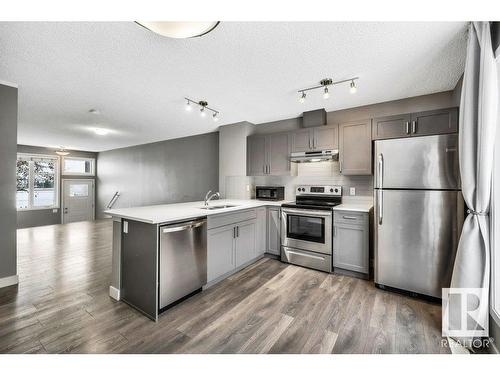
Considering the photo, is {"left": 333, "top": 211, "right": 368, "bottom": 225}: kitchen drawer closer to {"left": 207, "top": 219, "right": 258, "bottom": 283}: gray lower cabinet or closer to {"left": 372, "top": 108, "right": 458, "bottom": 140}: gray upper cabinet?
{"left": 372, "top": 108, "right": 458, "bottom": 140}: gray upper cabinet

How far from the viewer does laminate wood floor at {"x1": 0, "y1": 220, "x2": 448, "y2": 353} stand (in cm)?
169

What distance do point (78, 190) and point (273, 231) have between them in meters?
8.19

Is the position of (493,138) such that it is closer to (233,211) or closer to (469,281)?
(469,281)

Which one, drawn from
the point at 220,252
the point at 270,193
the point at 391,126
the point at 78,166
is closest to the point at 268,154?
the point at 270,193

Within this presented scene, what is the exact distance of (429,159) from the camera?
7.56 ft

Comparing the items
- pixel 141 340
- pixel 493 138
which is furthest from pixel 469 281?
pixel 141 340

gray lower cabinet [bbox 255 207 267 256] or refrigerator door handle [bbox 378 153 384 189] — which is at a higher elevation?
refrigerator door handle [bbox 378 153 384 189]

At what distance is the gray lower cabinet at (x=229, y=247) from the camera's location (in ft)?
8.68

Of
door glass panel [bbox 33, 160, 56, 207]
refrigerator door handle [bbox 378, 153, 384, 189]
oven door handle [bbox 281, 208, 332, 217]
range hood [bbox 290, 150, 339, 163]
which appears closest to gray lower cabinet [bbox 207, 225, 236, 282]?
oven door handle [bbox 281, 208, 332, 217]

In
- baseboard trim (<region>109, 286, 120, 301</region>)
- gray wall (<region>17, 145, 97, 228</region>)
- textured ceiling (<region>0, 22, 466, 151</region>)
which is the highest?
textured ceiling (<region>0, 22, 466, 151</region>)

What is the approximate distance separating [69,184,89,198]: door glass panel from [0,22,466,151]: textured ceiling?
5223 mm

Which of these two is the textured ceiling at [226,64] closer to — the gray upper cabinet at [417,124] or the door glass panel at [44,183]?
the gray upper cabinet at [417,124]

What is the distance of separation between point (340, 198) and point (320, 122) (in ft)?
4.20

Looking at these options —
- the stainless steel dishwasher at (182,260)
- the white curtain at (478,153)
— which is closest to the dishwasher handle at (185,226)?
the stainless steel dishwasher at (182,260)
